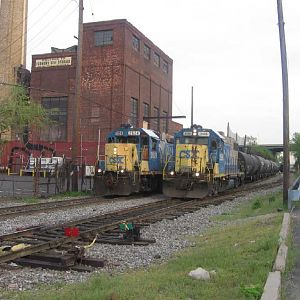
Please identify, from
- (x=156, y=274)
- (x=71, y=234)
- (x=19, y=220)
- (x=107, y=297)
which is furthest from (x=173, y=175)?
(x=107, y=297)

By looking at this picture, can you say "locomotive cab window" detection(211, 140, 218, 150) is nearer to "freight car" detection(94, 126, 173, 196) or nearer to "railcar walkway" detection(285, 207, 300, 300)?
"freight car" detection(94, 126, 173, 196)

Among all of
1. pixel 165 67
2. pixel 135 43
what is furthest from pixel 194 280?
pixel 165 67

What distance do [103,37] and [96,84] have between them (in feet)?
18.1

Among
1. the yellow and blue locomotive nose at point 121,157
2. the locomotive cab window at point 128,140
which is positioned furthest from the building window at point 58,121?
the yellow and blue locomotive nose at point 121,157

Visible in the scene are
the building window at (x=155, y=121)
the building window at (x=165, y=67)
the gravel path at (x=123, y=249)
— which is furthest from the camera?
the building window at (x=165, y=67)

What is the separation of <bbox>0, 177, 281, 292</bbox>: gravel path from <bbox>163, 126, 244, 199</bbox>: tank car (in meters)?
5.18

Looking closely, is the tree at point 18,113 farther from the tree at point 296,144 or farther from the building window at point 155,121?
the tree at point 296,144

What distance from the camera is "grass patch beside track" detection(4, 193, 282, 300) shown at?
19.2ft

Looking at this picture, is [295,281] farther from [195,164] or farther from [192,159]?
[192,159]

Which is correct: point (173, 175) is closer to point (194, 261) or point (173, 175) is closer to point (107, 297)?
point (194, 261)

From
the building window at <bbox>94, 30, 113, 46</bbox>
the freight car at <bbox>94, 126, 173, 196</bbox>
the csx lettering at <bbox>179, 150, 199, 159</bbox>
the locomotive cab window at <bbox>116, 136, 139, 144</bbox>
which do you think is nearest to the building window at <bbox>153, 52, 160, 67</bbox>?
the building window at <bbox>94, 30, 113, 46</bbox>

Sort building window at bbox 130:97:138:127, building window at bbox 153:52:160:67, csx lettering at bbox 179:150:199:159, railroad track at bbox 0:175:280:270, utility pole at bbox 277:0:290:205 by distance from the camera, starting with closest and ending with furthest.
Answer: railroad track at bbox 0:175:280:270 → utility pole at bbox 277:0:290:205 → csx lettering at bbox 179:150:199:159 → building window at bbox 130:97:138:127 → building window at bbox 153:52:160:67

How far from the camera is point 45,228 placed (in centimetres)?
1148

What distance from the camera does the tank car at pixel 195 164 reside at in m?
23.0
